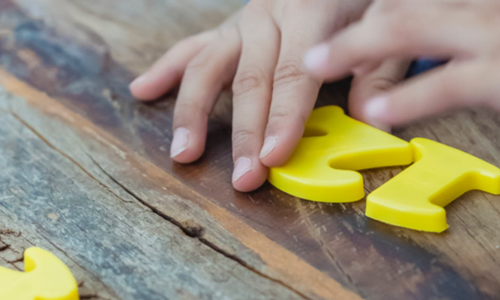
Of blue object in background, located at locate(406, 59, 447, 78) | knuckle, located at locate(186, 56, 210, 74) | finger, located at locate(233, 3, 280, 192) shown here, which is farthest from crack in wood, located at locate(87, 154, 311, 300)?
blue object in background, located at locate(406, 59, 447, 78)

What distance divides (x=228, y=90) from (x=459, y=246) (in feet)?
2.14

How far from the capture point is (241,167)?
3.25ft

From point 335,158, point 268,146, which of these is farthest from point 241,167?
point 335,158

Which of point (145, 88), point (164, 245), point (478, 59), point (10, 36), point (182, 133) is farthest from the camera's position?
point (10, 36)

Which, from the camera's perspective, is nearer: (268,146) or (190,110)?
(268,146)

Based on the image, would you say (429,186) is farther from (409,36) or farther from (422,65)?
(422,65)

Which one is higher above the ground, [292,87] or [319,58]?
[319,58]

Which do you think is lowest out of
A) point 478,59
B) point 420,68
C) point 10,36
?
point 420,68

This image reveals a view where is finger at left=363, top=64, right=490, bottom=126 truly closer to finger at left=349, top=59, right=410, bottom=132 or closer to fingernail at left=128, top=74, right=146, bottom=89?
finger at left=349, top=59, right=410, bottom=132

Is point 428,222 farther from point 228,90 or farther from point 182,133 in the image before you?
point 228,90

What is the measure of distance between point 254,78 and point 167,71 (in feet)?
0.86

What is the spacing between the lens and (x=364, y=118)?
3.71 feet

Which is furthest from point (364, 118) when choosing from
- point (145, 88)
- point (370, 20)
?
point (145, 88)

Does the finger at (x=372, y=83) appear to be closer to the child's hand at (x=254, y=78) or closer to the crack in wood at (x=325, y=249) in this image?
the child's hand at (x=254, y=78)
